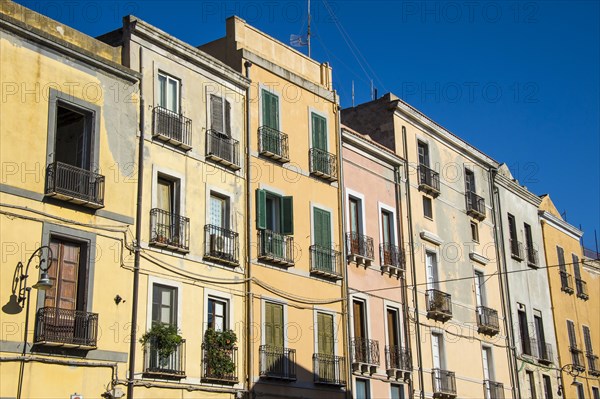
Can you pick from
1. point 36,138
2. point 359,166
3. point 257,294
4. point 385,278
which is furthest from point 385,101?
point 36,138

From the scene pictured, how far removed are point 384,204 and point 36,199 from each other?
16.7m

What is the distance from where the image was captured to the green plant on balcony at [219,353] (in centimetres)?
2652

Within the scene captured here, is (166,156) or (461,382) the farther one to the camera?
(461,382)

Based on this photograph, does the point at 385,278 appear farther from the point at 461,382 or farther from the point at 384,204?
the point at 461,382

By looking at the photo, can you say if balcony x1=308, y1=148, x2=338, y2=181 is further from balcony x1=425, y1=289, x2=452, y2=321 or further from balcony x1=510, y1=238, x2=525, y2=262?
balcony x1=510, y1=238, x2=525, y2=262

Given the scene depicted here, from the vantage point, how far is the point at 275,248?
98.9 ft

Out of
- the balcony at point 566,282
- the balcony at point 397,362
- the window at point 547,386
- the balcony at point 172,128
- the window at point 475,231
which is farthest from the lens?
the balcony at point 566,282

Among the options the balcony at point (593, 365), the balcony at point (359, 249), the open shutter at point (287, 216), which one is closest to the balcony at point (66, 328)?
the open shutter at point (287, 216)

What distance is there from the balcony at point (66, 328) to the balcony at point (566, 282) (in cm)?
3256

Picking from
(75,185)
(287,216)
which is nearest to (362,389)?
(287,216)

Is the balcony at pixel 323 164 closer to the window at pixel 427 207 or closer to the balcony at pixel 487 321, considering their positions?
the window at pixel 427 207

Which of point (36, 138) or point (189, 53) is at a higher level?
point (189, 53)

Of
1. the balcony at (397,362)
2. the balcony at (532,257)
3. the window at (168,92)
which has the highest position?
the window at (168,92)

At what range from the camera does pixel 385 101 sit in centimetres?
3875
